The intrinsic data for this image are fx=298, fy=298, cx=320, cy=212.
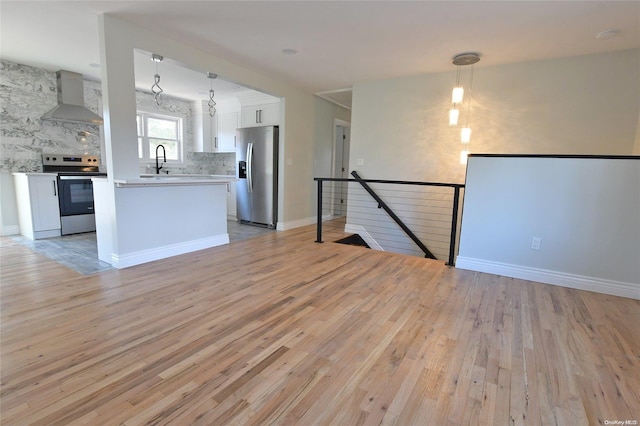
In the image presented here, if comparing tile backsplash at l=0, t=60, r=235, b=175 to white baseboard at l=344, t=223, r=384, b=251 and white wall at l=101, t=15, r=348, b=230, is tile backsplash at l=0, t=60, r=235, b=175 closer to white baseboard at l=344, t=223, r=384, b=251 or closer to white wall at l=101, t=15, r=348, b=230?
white wall at l=101, t=15, r=348, b=230

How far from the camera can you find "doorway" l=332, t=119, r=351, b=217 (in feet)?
21.2

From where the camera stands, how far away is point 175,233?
3564mm

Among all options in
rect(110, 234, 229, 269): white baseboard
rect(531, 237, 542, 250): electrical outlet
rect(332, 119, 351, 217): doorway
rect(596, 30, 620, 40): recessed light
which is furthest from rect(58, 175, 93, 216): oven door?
rect(596, 30, 620, 40): recessed light

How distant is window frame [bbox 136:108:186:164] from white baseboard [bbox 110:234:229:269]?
8.57 feet

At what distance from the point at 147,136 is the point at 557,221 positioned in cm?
655

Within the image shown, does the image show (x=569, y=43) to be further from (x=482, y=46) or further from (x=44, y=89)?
(x=44, y=89)

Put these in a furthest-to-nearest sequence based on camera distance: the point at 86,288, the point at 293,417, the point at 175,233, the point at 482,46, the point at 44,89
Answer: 1. the point at 44,89
2. the point at 175,233
3. the point at 482,46
4. the point at 86,288
5. the point at 293,417

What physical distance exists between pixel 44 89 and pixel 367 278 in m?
5.46

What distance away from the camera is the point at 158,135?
19.7 ft

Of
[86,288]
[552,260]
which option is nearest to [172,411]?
[86,288]

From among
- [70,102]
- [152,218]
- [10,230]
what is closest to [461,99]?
[152,218]

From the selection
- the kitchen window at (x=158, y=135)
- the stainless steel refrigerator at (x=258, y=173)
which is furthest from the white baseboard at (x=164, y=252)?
the kitchen window at (x=158, y=135)

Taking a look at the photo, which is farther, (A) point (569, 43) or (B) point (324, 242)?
(B) point (324, 242)

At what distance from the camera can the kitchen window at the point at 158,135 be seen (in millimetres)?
5711
